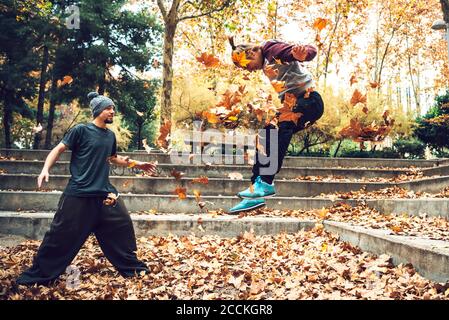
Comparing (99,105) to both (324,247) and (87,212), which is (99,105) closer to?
(87,212)

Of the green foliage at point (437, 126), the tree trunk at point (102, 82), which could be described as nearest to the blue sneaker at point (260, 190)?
the green foliage at point (437, 126)

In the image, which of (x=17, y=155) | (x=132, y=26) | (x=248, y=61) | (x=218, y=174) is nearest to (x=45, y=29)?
(x=132, y=26)

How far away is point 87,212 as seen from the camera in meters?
4.12

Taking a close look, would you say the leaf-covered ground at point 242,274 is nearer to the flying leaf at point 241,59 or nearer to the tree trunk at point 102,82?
the flying leaf at point 241,59

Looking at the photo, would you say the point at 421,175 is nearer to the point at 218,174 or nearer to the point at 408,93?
the point at 218,174

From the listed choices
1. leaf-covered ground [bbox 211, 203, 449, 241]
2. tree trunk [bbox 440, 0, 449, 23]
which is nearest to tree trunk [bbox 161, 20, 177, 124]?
tree trunk [bbox 440, 0, 449, 23]

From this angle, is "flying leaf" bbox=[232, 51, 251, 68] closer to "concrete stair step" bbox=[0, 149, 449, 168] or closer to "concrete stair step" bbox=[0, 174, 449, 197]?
"concrete stair step" bbox=[0, 174, 449, 197]

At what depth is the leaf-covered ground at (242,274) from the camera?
356cm

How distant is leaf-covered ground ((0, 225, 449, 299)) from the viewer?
356cm

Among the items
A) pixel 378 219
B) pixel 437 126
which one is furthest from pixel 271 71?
pixel 437 126

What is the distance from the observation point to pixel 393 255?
4004 mm

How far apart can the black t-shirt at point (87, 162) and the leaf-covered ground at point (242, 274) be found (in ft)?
3.15
